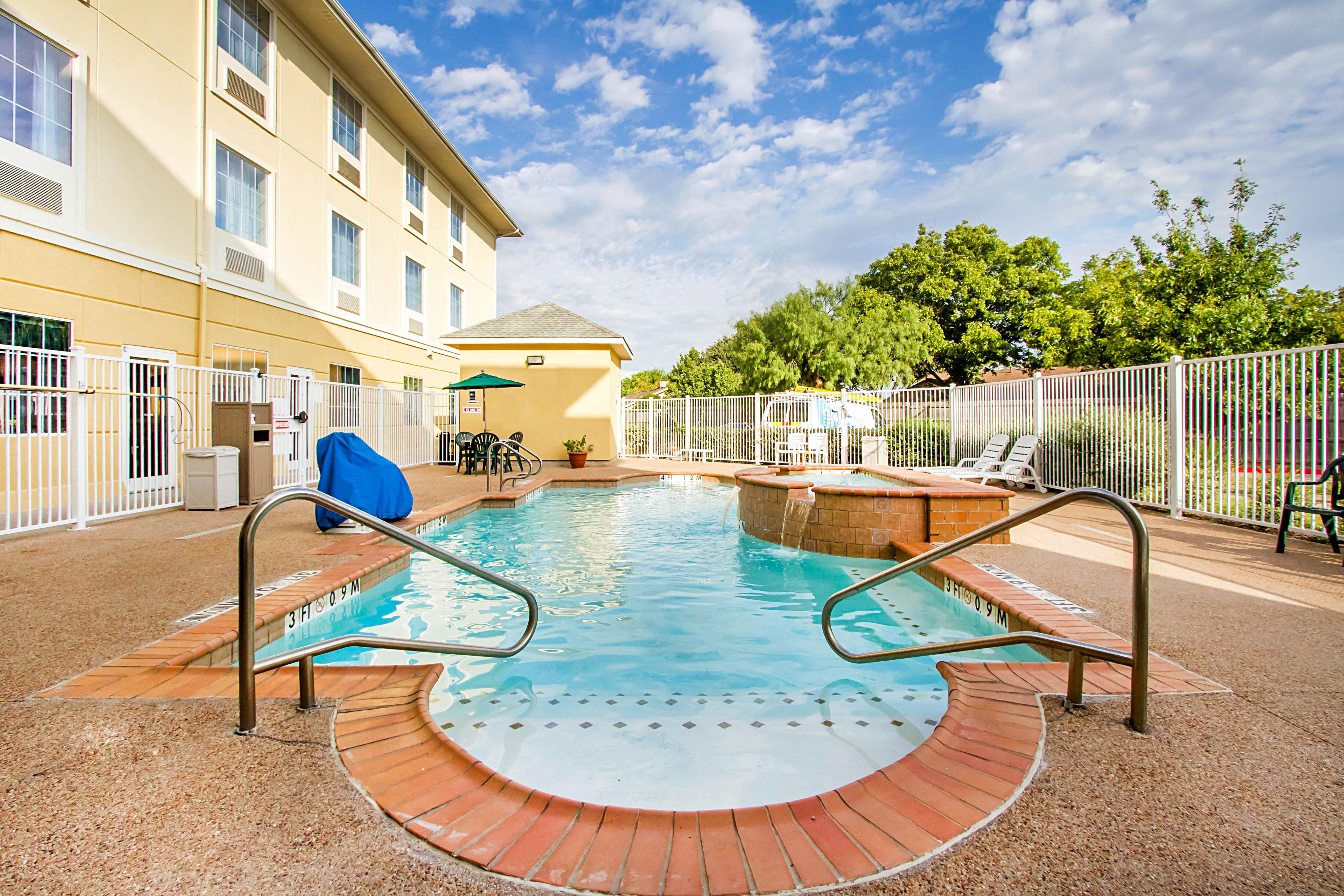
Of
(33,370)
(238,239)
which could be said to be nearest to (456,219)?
(238,239)

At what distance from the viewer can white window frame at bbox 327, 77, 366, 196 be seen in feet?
43.6

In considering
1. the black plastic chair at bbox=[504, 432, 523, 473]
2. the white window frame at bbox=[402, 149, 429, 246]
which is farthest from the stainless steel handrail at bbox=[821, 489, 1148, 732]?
→ the white window frame at bbox=[402, 149, 429, 246]

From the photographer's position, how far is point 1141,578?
2049 mm

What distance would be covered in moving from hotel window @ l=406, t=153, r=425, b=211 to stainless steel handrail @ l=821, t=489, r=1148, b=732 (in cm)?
1827

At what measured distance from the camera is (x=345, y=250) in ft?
46.6

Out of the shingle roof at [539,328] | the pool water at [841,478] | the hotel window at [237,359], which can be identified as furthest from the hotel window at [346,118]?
the pool water at [841,478]

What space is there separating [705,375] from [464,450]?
3724 centimetres

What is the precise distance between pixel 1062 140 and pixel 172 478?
84.6 ft

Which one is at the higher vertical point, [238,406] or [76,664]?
[238,406]

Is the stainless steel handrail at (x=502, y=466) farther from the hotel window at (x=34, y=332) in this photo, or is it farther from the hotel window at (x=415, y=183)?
the hotel window at (x=415, y=183)

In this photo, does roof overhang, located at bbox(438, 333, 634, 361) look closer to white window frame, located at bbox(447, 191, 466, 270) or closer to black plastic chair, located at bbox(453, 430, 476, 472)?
black plastic chair, located at bbox(453, 430, 476, 472)

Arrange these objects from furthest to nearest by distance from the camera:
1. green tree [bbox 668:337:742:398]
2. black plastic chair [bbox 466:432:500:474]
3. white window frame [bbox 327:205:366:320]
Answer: green tree [bbox 668:337:742:398] → white window frame [bbox 327:205:366:320] → black plastic chair [bbox 466:432:500:474]

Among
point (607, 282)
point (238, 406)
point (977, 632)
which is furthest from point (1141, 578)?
point (607, 282)

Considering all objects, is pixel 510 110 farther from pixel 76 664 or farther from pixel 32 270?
pixel 76 664
